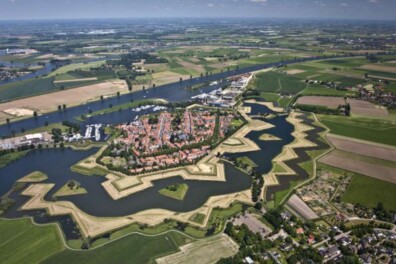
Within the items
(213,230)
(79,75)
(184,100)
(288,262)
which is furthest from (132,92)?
(288,262)

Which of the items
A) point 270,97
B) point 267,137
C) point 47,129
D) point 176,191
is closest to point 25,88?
point 47,129

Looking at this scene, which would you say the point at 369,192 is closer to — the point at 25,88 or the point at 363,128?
the point at 363,128

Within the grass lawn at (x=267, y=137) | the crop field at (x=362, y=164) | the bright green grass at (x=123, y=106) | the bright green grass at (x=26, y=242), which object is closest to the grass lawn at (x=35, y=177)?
the bright green grass at (x=26, y=242)

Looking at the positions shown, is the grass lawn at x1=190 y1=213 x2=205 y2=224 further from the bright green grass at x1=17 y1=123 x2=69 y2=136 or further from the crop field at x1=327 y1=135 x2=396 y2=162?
the bright green grass at x1=17 y1=123 x2=69 y2=136

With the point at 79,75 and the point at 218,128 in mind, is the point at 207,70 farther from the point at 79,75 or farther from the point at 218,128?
the point at 218,128

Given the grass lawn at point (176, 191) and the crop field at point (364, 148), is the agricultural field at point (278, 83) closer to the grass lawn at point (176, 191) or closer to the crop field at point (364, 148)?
the crop field at point (364, 148)

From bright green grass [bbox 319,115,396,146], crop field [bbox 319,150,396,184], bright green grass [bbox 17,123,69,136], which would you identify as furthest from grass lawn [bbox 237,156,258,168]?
bright green grass [bbox 17,123,69,136]

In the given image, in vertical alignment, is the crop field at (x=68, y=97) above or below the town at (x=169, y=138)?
above

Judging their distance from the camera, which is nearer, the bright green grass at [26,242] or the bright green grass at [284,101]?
the bright green grass at [26,242]
